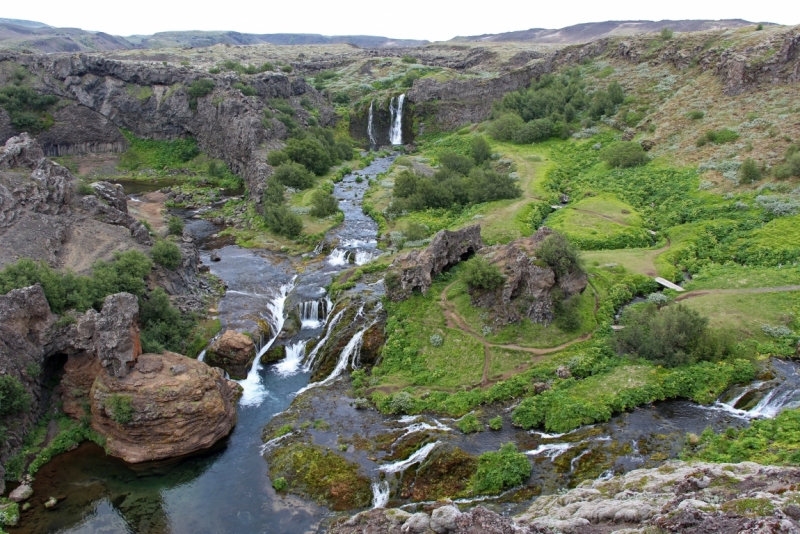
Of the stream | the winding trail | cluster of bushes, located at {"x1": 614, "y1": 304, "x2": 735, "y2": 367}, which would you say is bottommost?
the stream

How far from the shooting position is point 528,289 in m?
34.7

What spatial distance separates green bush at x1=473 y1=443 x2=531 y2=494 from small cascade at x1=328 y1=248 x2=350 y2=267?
28.2 metres

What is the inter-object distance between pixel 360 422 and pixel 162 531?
10.6m

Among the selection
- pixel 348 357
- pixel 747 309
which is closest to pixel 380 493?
pixel 348 357

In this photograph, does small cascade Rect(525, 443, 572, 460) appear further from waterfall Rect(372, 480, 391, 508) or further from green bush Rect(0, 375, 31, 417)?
green bush Rect(0, 375, 31, 417)

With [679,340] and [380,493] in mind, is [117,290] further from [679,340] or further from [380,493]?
[679,340]

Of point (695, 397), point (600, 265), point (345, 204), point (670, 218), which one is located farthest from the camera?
point (345, 204)

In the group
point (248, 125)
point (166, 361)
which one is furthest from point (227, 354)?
point (248, 125)

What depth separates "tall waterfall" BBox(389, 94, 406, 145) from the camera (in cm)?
10456

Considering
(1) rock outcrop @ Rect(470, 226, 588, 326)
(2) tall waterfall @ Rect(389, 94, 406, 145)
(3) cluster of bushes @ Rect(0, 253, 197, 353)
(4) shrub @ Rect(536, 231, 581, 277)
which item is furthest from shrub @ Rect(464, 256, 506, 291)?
(2) tall waterfall @ Rect(389, 94, 406, 145)

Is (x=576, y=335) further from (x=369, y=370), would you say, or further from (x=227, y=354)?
(x=227, y=354)

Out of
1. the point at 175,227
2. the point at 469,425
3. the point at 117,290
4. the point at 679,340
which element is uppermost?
the point at 175,227

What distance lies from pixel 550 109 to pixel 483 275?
5814cm

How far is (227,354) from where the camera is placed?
116 ft
